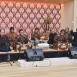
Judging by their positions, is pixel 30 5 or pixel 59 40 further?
pixel 30 5

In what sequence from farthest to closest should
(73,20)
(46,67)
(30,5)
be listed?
(30,5) → (73,20) → (46,67)

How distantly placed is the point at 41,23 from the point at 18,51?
3490 millimetres

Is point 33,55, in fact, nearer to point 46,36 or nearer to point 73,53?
point 73,53

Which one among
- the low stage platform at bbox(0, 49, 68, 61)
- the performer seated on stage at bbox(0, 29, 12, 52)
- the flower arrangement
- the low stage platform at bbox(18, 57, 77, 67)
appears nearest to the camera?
the low stage platform at bbox(18, 57, 77, 67)

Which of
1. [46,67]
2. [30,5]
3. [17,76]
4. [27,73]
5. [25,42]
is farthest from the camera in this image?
[30,5]

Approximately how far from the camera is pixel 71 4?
335 inches

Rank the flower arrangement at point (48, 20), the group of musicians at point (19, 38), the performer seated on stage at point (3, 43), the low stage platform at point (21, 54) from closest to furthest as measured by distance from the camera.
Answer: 1. the low stage platform at point (21, 54)
2. the performer seated on stage at point (3, 43)
3. the group of musicians at point (19, 38)
4. the flower arrangement at point (48, 20)

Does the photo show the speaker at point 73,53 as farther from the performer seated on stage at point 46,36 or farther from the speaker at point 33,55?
the performer seated on stage at point 46,36

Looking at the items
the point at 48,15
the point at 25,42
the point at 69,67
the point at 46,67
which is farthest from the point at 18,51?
the point at 48,15

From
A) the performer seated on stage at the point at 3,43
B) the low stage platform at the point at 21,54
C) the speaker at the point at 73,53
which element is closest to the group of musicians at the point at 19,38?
the performer seated on stage at the point at 3,43

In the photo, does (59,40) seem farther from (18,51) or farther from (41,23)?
(41,23)

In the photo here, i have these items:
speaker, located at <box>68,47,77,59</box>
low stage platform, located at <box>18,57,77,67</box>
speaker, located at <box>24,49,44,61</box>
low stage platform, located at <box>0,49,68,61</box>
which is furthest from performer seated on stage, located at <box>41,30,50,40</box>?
speaker, located at <box>24,49,44,61</box>

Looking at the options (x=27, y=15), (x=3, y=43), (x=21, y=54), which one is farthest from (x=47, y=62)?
(x=27, y=15)

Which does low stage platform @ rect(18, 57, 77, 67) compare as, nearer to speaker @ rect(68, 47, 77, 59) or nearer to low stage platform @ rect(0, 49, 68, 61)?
speaker @ rect(68, 47, 77, 59)
